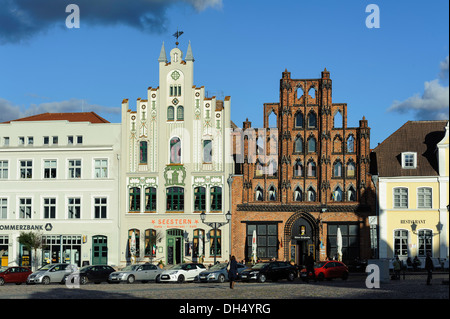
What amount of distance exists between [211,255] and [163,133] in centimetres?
1188

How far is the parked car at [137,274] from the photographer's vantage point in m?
51.7

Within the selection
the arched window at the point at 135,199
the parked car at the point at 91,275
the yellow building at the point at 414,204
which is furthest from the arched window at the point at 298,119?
the parked car at the point at 91,275

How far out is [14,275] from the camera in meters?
54.2

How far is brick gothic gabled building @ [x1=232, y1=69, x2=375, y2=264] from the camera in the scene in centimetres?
6675

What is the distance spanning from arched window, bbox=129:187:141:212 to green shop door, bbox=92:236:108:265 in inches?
146

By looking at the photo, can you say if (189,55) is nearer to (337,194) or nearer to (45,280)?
(337,194)

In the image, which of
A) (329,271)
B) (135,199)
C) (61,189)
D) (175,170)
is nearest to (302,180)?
(175,170)

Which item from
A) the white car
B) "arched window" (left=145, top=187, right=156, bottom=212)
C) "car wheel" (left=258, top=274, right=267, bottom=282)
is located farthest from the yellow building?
the white car

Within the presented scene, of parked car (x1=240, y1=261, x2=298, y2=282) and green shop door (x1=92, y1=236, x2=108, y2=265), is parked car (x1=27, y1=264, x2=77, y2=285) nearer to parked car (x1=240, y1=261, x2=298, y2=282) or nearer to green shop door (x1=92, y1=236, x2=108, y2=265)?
parked car (x1=240, y1=261, x2=298, y2=282)

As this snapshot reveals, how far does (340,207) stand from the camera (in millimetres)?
66688

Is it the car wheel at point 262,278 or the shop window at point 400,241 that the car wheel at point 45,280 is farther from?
the shop window at point 400,241

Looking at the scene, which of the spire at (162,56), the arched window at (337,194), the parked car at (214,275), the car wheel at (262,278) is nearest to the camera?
the parked car at (214,275)

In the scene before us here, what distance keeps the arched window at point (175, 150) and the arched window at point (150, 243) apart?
6605mm

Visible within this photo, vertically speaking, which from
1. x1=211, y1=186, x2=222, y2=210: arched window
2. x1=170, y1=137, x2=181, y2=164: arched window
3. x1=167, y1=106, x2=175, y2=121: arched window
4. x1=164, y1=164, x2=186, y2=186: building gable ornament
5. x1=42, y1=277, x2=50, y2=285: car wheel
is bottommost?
x1=42, y1=277, x2=50, y2=285: car wheel
